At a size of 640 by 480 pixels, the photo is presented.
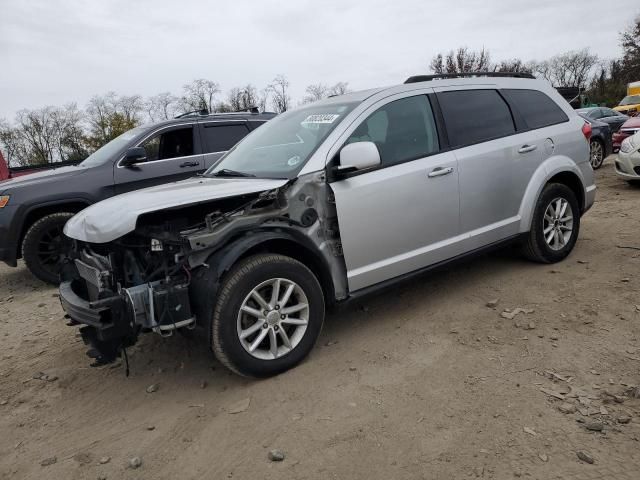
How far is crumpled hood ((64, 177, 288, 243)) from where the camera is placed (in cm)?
284

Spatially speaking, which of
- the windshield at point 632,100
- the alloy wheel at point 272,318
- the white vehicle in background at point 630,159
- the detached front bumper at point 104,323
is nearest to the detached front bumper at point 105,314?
the detached front bumper at point 104,323

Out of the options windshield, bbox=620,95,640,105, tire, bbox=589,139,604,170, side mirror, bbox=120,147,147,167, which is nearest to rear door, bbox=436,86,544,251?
side mirror, bbox=120,147,147,167

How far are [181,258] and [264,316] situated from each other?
2.06 ft

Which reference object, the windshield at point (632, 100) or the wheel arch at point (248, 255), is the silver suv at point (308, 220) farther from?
the windshield at point (632, 100)

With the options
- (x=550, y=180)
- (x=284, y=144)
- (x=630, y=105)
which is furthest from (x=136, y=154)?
(x=630, y=105)

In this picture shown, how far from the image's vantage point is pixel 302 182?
3283 millimetres

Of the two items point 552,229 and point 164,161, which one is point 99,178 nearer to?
point 164,161

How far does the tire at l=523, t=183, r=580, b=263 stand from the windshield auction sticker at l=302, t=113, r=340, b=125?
2.20 m

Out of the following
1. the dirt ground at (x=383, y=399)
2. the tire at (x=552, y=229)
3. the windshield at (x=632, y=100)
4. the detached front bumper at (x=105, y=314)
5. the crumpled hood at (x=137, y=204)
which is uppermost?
the crumpled hood at (x=137, y=204)

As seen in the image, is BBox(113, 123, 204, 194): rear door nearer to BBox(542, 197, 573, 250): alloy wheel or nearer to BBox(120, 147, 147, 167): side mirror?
BBox(120, 147, 147, 167): side mirror

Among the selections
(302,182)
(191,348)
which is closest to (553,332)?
(302,182)

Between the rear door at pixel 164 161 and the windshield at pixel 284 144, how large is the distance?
8.31 feet

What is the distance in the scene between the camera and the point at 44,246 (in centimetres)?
591

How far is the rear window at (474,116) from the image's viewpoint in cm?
406
